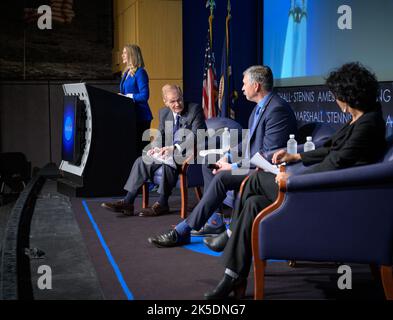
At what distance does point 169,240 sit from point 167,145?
1.45 meters

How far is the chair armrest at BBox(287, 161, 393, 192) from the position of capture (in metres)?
2.74

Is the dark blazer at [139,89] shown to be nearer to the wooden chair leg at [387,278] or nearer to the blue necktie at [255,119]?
the blue necktie at [255,119]

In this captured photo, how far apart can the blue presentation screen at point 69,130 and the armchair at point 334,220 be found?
3.58 m

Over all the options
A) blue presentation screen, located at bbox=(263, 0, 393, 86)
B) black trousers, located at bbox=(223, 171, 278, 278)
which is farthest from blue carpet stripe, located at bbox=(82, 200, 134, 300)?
blue presentation screen, located at bbox=(263, 0, 393, 86)

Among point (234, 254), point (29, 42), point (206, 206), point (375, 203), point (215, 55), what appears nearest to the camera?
point (375, 203)

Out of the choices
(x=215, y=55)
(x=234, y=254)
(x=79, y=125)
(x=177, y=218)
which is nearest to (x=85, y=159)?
(x=79, y=125)

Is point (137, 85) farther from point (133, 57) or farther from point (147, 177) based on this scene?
point (147, 177)

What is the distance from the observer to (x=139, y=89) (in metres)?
6.03

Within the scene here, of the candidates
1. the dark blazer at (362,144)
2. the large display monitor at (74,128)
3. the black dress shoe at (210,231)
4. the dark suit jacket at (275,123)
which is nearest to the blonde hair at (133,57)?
the large display monitor at (74,128)

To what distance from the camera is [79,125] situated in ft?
19.9

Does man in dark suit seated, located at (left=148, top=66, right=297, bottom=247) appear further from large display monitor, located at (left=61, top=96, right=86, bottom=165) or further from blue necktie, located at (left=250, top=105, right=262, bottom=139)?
large display monitor, located at (left=61, top=96, right=86, bottom=165)

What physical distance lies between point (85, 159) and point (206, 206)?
2.55 meters

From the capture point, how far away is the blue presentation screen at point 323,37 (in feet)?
14.7

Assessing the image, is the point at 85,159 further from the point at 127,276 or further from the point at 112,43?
the point at 112,43
